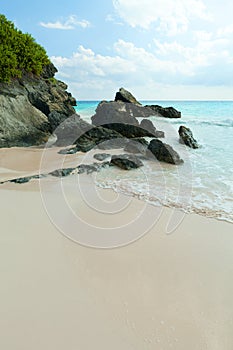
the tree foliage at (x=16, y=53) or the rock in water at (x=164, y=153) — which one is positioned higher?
the tree foliage at (x=16, y=53)

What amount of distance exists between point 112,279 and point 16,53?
11.7 m

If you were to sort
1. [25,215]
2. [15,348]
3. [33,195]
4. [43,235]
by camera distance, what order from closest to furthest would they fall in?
[15,348] → [43,235] → [25,215] → [33,195]

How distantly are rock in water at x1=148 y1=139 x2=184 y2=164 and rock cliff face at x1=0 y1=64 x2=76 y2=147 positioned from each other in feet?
14.8

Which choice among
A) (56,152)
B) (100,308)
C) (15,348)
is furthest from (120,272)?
(56,152)

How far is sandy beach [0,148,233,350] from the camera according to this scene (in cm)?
189

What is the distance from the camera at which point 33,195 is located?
432cm

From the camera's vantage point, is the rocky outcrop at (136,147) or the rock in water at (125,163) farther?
the rocky outcrop at (136,147)

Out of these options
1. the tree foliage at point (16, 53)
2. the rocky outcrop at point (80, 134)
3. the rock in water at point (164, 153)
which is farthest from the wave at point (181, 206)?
the tree foliage at point (16, 53)

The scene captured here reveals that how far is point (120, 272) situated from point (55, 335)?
863mm

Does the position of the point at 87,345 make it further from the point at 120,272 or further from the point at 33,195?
the point at 33,195

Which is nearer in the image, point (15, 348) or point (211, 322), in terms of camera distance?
point (15, 348)

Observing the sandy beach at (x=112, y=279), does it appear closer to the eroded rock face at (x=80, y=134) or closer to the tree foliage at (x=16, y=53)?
the eroded rock face at (x=80, y=134)

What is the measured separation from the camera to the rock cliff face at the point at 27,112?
9133mm

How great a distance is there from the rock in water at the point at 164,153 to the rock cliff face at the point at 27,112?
4.52 meters
